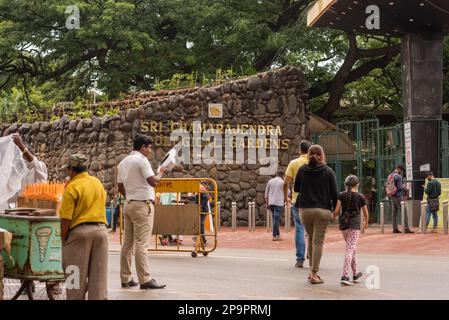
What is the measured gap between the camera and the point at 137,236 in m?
10.6

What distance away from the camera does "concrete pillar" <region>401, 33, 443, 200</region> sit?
2375 centimetres

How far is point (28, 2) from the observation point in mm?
33500

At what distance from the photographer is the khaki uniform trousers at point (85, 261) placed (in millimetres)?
8375

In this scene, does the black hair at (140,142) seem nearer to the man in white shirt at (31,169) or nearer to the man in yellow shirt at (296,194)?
the man in white shirt at (31,169)

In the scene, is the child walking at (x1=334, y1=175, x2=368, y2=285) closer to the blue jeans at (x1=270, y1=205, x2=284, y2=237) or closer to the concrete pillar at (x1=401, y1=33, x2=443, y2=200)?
the blue jeans at (x1=270, y1=205, x2=284, y2=237)

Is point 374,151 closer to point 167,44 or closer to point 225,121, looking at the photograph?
point 225,121

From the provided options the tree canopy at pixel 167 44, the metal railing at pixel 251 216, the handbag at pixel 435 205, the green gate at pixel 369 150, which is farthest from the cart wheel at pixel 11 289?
the tree canopy at pixel 167 44

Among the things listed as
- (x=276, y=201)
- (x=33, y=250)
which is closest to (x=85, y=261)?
(x=33, y=250)

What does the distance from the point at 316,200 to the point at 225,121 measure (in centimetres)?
1533

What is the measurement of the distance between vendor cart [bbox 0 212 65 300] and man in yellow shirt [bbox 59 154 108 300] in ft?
2.81

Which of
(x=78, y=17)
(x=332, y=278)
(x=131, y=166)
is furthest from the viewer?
(x=78, y=17)
